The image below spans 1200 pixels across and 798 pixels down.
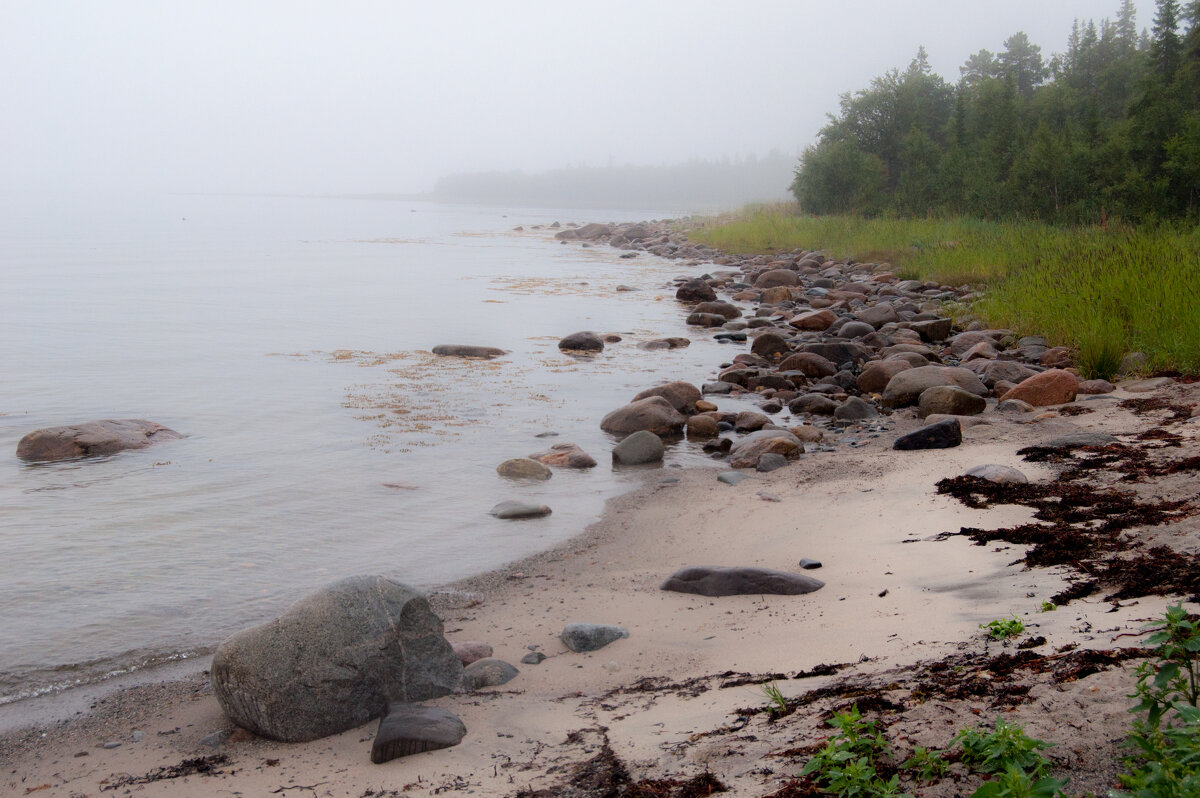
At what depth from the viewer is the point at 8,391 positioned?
1457 centimetres

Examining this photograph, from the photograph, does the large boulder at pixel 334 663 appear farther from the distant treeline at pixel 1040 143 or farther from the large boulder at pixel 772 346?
the distant treeline at pixel 1040 143

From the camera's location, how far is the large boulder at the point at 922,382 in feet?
37.1

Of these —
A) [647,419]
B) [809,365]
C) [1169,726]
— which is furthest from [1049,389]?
[1169,726]

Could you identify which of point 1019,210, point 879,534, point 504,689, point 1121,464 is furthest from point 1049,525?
point 1019,210

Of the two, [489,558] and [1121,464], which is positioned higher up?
[1121,464]

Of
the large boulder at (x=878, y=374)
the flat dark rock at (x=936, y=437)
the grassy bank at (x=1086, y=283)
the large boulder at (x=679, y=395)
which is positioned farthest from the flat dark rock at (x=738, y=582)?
the large boulder at (x=878, y=374)

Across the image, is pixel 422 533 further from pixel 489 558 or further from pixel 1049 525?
pixel 1049 525

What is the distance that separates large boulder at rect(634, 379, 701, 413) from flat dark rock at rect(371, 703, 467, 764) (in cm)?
816

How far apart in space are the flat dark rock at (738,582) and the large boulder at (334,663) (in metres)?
1.82

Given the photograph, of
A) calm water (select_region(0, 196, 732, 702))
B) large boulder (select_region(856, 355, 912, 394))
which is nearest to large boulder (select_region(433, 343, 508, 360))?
calm water (select_region(0, 196, 732, 702))

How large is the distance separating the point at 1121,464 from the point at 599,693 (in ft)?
15.5

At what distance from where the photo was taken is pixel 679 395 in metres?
12.1

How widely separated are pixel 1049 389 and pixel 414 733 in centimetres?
880

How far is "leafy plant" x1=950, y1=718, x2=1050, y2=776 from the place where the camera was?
2539mm
